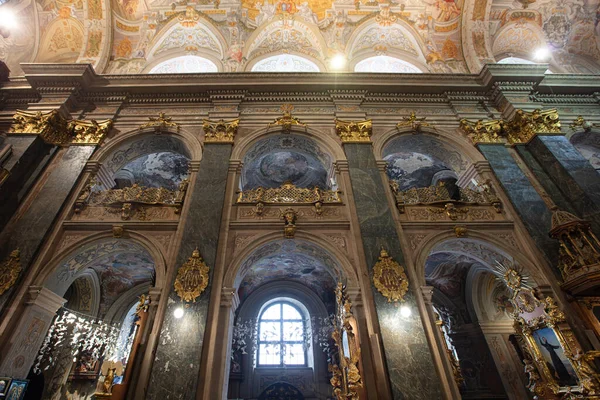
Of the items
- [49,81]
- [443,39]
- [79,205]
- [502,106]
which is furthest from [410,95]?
[49,81]

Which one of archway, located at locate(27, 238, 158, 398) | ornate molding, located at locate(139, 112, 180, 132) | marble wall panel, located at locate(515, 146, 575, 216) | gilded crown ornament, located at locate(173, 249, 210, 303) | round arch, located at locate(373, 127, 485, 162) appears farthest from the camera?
ornate molding, located at locate(139, 112, 180, 132)

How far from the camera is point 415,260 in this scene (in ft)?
24.3

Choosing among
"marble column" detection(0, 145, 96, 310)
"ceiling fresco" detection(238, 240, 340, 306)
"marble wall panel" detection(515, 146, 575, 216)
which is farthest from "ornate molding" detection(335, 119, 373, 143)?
"marble column" detection(0, 145, 96, 310)

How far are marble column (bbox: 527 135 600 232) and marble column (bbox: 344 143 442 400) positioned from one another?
15.1 ft

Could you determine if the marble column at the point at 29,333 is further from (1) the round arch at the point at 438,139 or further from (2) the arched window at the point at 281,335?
(1) the round arch at the point at 438,139

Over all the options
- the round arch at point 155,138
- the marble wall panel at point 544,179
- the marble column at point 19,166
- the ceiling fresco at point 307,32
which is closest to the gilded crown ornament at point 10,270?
the marble column at point 19,166

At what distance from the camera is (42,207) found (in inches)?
306

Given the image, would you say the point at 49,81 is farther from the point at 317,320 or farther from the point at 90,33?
the point at 317,320

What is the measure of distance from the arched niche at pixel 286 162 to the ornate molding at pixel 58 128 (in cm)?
451

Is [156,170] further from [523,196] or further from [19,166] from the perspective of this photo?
[523,196]

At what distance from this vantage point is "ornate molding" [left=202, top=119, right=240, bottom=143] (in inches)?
366

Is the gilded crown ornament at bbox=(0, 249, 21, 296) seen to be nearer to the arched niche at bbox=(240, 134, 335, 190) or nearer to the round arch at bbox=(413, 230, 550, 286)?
Result: the arched niche at bbox=(240, 134, 335, 190)

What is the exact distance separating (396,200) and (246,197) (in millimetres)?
4033

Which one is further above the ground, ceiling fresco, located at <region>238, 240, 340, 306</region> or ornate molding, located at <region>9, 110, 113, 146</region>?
ornate molding, located at <region>9, 110, 113, 146</region>
